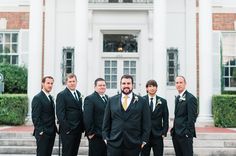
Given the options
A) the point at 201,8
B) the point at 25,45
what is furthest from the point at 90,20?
the point at 201,8

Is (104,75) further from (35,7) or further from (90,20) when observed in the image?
(35,7)

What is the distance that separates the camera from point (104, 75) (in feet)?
53.7

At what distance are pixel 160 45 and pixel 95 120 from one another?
7.17 metres

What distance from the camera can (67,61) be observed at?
16109mm

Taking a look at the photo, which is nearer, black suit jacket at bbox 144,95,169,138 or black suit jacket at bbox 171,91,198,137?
black suit jacket at bbox 171,91,198,137

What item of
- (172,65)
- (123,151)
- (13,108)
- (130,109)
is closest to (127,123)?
(130,109)

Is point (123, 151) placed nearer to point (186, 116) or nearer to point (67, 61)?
point (186, 116)

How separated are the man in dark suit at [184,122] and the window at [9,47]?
10620mm

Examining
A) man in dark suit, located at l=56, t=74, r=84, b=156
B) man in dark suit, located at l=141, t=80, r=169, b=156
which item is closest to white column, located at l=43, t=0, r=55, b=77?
man in dark suit, located at l=56, t=74, r=84, b=156

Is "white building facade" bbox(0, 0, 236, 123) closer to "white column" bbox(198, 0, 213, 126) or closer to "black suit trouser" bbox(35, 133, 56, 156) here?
"white column" bbox(198, 0, 213, 126)

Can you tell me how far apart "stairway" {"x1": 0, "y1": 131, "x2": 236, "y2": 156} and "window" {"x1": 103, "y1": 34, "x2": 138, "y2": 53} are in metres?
6.13

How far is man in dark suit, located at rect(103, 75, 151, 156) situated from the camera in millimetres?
5945

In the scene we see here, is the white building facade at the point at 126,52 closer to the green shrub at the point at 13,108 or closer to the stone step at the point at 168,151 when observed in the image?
the green shrub at the point at 13,108

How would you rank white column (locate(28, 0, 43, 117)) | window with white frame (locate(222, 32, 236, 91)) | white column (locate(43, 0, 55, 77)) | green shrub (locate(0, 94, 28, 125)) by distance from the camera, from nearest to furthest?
green shrub (locate(0, 94, 28, 125)) → white column (locate(28, 0, 43, 117)) → white column (locate(43, 0, 55, 77)) → window with white frame (locate(222, 32, 236, 91))
